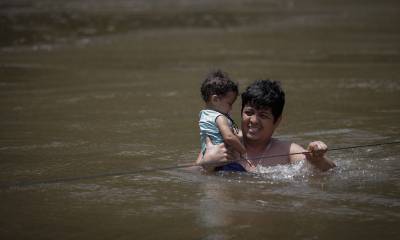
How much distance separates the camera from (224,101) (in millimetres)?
5750

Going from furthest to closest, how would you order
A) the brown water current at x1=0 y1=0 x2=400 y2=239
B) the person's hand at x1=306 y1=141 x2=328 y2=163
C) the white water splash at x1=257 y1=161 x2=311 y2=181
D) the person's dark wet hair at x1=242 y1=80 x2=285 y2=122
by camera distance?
the white water splash at x1=257 y1=161 x2=311 y2=181, the person's dark wet hair at x1=242 y1=80 x2=285 y2=122, the person's hand at x1=306 y1=141 x2=328 y2=163, the brown water current at x1=0 y1=0 x2=400 y2=239

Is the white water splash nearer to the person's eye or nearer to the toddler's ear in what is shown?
the person's eye

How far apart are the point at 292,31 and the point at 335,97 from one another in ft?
25.9

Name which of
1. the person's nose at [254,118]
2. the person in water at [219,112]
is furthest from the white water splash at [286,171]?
the person's nose at [254,118]

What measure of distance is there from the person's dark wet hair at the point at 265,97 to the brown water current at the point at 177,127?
522 mm

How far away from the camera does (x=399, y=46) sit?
14.5 metres

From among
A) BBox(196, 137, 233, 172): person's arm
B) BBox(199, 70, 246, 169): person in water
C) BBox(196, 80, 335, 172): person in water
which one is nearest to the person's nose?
BBox(196, 80, 335, 172): person in water

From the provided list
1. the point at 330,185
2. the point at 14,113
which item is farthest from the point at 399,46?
the point at 330,185

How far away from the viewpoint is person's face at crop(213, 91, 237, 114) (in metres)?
5.73

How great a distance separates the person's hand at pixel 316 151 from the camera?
5.53m

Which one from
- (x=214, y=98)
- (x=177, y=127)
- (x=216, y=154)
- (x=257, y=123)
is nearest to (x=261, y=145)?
(x=257, y=123)

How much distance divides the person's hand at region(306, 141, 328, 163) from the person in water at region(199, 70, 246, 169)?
0.51 metres

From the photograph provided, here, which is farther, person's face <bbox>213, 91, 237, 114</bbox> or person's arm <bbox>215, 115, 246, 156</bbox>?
person's face <bbox>213, 91, 237, 114</bbox>

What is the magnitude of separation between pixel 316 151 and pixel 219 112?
0.81 metres
